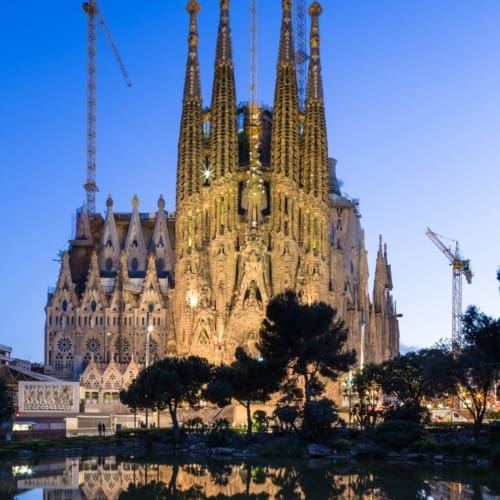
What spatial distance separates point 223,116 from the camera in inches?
4550

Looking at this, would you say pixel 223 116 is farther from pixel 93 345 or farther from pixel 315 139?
pixel 93 345

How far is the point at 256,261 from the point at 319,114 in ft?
72.8

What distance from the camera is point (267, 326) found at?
73.7m

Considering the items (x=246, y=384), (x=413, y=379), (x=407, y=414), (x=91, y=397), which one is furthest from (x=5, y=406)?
(x=91, y=397)

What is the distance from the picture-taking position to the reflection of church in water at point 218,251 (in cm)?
11038

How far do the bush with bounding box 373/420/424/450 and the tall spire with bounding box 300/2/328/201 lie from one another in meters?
57.9

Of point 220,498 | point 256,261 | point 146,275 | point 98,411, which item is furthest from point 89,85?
point 220,498

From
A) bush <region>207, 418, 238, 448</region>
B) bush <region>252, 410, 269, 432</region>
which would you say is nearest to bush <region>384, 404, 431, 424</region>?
bush <region>207, 418, 238, 448</region>

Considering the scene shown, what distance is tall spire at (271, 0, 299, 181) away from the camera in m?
115

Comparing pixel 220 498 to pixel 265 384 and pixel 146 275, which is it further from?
pixel 146 275

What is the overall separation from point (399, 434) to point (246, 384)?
16.0 metres

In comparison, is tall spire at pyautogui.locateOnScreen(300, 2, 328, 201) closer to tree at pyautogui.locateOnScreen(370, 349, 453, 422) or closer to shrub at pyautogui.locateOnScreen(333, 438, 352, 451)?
tree at pyautogui.locateOnScreen(370, 349, 453, 422)

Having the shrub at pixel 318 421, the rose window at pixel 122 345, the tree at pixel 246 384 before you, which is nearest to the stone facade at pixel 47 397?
the rose window at pixel 122 345

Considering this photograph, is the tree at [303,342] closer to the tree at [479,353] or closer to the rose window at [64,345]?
the tree at [479,353]
